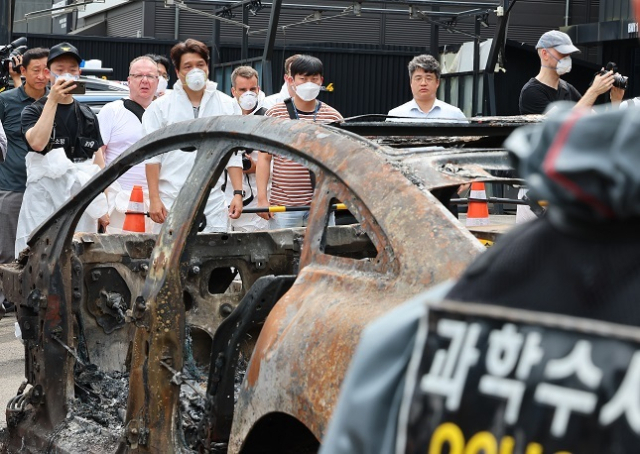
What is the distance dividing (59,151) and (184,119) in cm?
90

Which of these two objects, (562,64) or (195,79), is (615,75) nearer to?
(562,64)

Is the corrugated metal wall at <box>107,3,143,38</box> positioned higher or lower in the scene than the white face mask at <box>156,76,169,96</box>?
higher

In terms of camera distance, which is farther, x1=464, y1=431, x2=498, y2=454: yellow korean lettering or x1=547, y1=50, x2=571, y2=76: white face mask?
x1=547, y1=50, x2=571, y2=76: white face mask

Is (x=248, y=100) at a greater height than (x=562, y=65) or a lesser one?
lesser

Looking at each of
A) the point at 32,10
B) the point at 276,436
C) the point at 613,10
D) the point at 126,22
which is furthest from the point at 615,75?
the point at 32,10

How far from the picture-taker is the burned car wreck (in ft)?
10.5

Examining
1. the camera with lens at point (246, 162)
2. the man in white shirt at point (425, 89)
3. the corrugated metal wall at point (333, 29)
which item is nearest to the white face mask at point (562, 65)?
the man in white shirt at point (425, 89)

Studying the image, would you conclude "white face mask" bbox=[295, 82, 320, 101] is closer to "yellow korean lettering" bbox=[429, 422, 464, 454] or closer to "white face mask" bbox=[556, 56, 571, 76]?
"white face mask" bbox=[556, 56, 571, 76]

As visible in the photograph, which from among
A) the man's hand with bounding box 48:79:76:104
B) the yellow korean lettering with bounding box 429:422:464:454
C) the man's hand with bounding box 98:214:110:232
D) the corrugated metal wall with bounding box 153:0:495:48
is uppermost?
the corrugated metal wall with bounding box 153:0:495:48

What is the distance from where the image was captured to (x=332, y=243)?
17.7 feet

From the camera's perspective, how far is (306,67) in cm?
807

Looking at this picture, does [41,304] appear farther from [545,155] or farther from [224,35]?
[224,35]

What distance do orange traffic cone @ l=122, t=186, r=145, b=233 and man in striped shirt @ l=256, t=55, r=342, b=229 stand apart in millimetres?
811

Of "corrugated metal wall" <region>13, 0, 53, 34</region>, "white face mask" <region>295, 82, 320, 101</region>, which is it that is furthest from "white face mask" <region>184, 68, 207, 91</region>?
"corrugated metal wall" <region>13, 0, 53, 34</region>
